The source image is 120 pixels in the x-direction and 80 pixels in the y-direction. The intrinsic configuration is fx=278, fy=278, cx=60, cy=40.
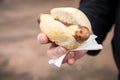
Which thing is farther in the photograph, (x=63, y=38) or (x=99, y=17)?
(x=99, y=17)

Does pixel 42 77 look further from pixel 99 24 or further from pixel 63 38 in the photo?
pixel 63 38

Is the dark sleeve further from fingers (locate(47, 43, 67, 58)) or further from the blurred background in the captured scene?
the blurred background

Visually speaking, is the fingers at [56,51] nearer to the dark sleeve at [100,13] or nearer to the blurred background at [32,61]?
the dark sleeve at [100,13]

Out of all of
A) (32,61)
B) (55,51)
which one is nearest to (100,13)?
(55,51)

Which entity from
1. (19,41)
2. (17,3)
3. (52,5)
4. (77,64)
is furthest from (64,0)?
(77,64)

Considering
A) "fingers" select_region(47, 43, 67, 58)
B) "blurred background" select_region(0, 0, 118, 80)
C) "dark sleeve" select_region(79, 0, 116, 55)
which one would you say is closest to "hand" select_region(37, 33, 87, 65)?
"fingers" select_region(47, 43, 67, 58)
